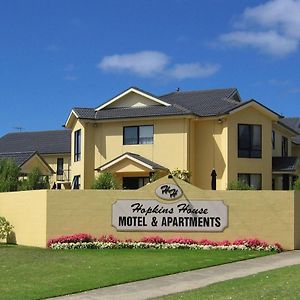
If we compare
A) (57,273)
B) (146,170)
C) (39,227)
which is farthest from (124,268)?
(146,170)

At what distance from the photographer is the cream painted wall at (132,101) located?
1531 inches

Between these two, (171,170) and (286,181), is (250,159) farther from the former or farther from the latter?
(171,170)

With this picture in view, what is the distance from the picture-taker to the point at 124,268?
17875 millimetres

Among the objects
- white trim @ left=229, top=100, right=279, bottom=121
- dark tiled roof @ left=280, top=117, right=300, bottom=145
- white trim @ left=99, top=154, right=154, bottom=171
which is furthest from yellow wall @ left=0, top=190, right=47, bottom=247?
dark tiled roof @ left=280, top=117, right=300, bottom=145

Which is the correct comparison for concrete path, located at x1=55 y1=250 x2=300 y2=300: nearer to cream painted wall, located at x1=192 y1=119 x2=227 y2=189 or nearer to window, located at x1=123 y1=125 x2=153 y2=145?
cream painted wall, located at x1=192 y1=119 x2=227 y2=189

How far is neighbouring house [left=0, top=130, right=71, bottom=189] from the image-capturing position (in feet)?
184

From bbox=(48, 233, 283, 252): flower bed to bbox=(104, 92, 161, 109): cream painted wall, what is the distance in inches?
633

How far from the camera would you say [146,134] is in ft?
123

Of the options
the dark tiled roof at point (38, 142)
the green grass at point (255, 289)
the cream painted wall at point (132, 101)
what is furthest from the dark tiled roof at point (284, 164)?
the dark tiled roof at point (38, 142)

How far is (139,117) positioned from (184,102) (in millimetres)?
4611

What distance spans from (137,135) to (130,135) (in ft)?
1.65

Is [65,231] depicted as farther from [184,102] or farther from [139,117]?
[184,102]

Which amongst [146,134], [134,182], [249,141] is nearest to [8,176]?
[134,182]

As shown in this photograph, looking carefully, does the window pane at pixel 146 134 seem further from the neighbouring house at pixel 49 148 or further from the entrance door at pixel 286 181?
the neighbouring house at pixel 49 148
